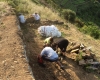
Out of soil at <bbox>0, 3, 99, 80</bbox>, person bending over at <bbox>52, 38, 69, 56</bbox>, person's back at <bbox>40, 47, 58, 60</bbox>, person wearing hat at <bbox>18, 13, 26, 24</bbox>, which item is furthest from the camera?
person wearing hat at <bbox>18, 13, 26, 24</bbox>

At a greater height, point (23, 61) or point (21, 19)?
point (23, 61)

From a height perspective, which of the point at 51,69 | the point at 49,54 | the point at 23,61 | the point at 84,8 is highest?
the point at 23,61

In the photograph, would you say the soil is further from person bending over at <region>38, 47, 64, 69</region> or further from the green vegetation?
the green vegetation

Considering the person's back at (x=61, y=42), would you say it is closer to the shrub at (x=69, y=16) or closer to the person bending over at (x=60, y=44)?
the person bending over at (x=60, y=44)

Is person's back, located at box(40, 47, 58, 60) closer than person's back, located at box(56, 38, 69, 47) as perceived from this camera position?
Yes

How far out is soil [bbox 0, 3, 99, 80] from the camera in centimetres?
619

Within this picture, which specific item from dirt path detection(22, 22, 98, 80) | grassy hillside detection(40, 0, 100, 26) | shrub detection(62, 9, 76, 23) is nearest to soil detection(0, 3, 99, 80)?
Result: dirt path detection(22, 22, 98, 80)

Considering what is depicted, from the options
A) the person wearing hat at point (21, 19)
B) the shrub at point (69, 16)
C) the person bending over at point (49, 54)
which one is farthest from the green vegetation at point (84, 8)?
the person bending over at point (49, 54)

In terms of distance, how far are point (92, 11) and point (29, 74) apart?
22670mm

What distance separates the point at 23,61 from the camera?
21.6ft

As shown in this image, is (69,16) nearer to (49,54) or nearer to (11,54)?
(49,54)

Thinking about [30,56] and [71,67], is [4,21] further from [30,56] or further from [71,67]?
[71,67]

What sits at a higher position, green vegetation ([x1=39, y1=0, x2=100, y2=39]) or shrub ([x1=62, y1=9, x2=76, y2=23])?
shrub ([x1=62, y1=9, x2=76, y2=23])

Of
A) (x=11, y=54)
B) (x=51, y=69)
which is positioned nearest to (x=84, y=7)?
(x=51, y=69)
